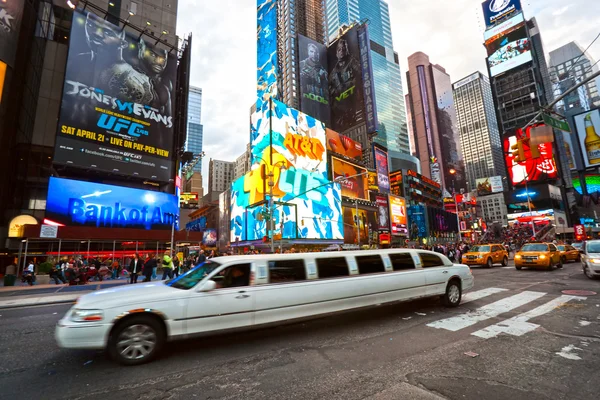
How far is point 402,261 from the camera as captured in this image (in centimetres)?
769

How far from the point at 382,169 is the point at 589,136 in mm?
48247

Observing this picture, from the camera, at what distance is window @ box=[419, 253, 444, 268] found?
8.08 meters

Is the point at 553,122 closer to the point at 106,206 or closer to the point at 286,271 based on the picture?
the point at 286,271

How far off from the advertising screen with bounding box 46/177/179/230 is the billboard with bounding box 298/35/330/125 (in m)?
79.5

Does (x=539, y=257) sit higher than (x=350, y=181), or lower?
lower

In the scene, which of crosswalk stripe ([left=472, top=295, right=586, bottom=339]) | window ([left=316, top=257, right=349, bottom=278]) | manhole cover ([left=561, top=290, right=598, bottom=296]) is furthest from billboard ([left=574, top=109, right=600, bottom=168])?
window ([left=316, top=257, right=349, bottom=278])

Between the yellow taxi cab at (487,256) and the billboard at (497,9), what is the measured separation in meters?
104

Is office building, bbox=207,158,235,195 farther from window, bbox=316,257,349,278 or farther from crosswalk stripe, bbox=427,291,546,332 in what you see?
window, bbox=316,257,349,278

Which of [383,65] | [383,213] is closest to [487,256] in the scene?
[383,213]

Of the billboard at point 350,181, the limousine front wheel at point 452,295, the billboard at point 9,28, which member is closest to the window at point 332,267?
the limousine front wheel at point 452,295

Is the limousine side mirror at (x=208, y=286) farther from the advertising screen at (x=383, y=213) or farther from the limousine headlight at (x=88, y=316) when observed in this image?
the advertising screen at (x=383, y=213)

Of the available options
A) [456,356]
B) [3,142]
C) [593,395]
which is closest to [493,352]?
[456,356]

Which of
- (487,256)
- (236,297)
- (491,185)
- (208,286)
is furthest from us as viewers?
(491,185)

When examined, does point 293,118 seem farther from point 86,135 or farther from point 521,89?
point 521,89
